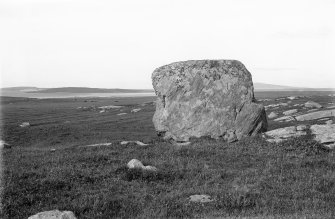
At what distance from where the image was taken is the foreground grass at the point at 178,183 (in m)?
10.1

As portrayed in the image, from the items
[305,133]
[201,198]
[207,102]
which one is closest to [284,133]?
[305,133]

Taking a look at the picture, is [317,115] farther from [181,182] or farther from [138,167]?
[181,182]

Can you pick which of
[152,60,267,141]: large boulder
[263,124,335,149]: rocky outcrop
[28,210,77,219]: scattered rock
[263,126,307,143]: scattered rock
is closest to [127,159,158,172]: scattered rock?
[28,210,77,219]: scattered rock

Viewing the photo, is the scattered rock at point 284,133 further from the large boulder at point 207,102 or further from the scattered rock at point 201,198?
the scattered rock at point 201,198

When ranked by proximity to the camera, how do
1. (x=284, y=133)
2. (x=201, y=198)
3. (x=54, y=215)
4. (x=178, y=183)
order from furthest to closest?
(x=284, y=133)
(x=178, y=183)
(x=201, y=198)
(x=54, y=215)

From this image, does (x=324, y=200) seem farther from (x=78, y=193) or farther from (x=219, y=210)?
(x=78, y=193)

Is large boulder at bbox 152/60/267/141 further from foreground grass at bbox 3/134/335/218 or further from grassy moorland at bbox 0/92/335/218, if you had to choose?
foreground grass at bbox 3/134/335/218

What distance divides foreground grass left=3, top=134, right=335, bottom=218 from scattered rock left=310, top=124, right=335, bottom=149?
2850 mm

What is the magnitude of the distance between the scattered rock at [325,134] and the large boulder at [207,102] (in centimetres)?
331

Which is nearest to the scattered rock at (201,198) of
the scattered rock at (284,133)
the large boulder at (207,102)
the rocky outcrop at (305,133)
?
the rocky outcrop at (305,133)

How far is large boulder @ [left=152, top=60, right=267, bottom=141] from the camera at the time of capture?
24938mm

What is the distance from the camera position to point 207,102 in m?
25.9

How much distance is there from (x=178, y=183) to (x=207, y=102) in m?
13.5

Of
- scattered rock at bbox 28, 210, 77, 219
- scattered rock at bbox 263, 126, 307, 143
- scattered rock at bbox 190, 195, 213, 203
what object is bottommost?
scattered rock at bbox 190, 195, 213, 203
